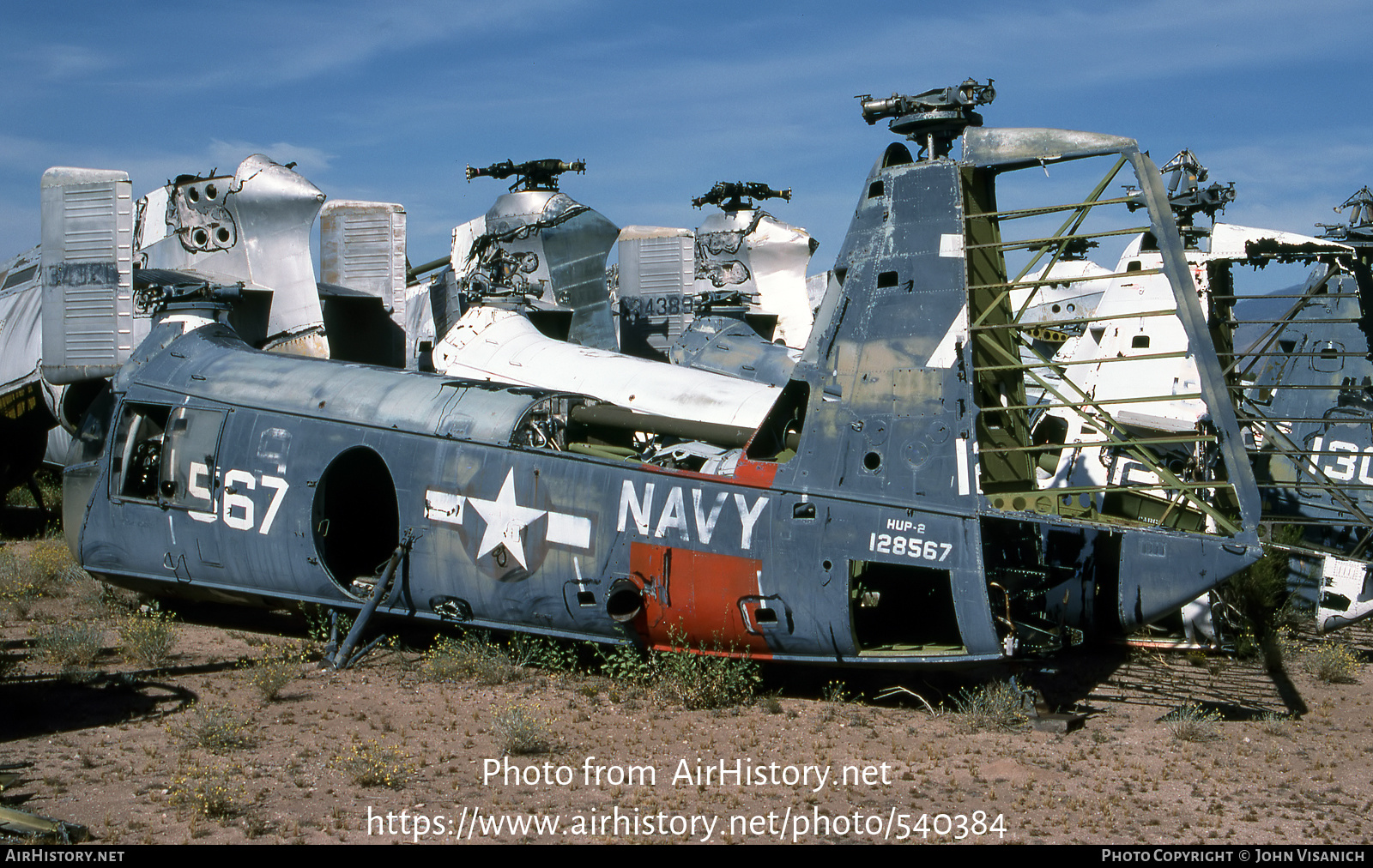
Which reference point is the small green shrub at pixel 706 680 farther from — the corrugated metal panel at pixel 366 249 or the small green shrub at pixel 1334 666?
the corrugated metal panel at pixel 366 249

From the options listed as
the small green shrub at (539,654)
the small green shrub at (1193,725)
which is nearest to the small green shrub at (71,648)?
the small green shrub at (539,654)

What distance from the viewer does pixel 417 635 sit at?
13.9 m

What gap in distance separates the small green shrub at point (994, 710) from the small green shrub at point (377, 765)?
4.97 metres

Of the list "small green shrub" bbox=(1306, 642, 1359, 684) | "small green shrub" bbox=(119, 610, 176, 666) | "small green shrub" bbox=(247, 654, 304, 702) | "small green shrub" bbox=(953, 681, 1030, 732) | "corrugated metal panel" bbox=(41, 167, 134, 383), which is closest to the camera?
"small green shrub" bbox=(953, 681, 1030, 732)

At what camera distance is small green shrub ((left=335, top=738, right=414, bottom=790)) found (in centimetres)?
895

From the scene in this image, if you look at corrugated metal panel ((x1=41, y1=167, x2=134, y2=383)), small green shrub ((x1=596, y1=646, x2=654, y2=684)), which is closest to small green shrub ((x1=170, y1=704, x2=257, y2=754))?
small green shrub ((x1=596, y1=646, x2=654, y2=684))

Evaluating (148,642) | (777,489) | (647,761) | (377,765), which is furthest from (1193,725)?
(148,642)

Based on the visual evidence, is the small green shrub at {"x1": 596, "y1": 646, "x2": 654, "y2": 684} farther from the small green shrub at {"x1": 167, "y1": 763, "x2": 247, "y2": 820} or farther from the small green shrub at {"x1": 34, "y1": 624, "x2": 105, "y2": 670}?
the small green shrub at {"x1": 34, "y1": 624, "x2": 105, "y2": 670}

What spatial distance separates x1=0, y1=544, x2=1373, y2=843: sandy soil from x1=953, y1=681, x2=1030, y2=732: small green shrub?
0.47 ft

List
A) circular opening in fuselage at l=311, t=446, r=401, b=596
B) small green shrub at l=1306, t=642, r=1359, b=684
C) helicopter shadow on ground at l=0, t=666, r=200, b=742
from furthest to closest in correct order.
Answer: circular opening in fuselage at l=311, t=446, r=401, b=596
small green shrub at l=1306, t=642, r=1359, b=684
helicopter shadow on ground at l=0, t=666, r=200, b=742

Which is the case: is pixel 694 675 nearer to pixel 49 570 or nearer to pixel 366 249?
pixel 49 570
